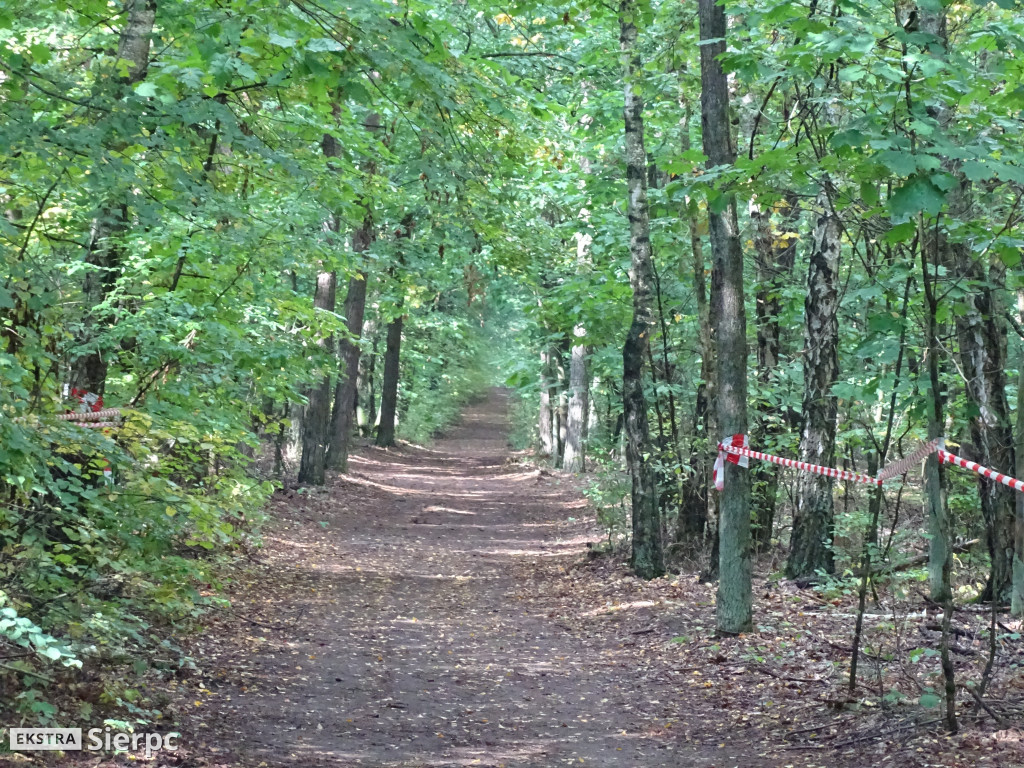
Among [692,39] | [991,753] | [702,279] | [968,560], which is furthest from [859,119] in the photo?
[702,279]

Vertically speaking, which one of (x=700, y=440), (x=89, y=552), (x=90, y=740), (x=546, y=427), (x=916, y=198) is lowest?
(x=90, y=740)

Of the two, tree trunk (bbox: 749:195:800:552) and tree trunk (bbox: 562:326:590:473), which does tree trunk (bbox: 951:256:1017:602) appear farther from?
tree trunk (bbox: 562:326:590:473)

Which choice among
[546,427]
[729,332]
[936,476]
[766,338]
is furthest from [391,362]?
[936,476]

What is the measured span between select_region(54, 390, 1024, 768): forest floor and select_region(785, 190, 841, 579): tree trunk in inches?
27.2

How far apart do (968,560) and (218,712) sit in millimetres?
7678

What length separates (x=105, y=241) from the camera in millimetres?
7180

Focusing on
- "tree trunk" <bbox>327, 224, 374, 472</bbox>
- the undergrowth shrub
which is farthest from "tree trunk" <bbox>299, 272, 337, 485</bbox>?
the undergrowth shrub

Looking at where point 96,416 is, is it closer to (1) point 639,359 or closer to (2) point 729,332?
(2) point 729,332

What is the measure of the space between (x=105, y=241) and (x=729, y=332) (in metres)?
5.43

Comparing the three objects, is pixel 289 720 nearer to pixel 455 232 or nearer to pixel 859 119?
pixel 859 119

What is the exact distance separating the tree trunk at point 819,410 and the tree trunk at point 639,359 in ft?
6.00

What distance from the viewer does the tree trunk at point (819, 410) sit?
33.6 ft

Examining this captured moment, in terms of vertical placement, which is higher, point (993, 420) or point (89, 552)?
point (993, 420)

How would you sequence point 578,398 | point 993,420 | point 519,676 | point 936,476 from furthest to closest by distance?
1. point 578,398
2. point 519,676
3. point 993,420
4. point 936,476
